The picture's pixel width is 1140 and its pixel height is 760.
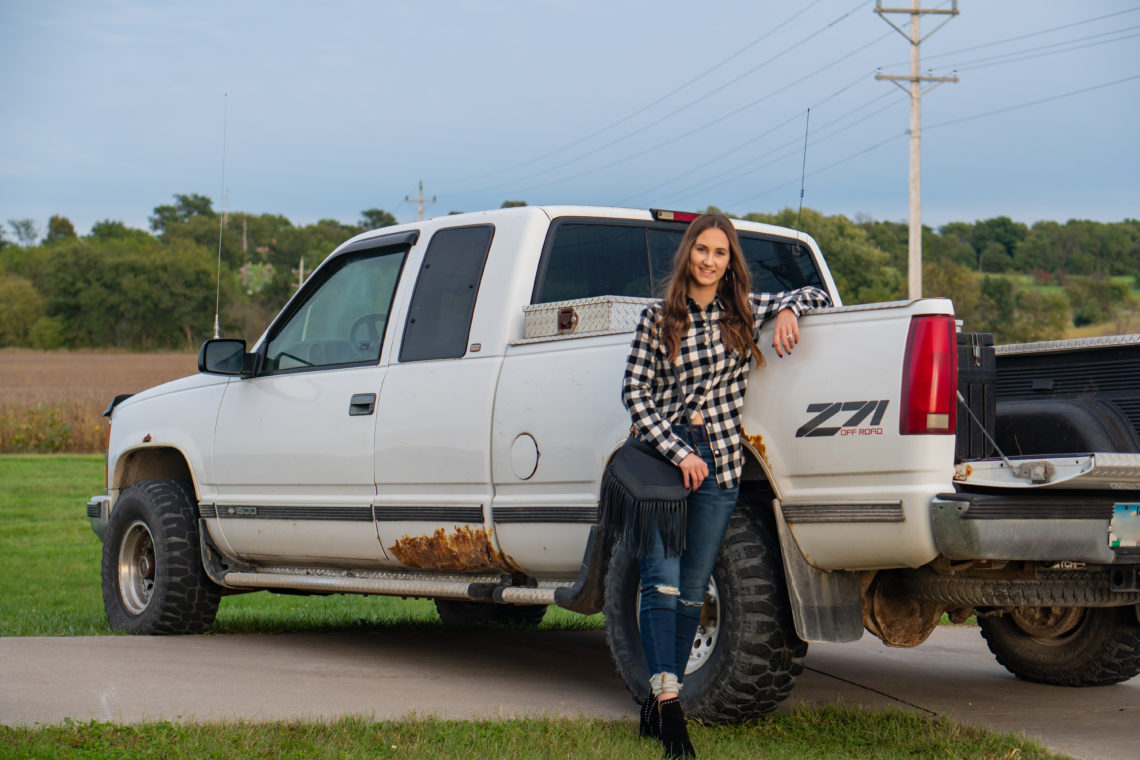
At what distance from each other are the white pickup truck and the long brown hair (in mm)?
179

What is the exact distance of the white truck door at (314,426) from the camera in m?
6.65

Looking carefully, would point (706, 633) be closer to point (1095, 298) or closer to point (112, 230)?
point (1095, 298)

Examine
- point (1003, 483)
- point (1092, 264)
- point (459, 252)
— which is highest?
point (1092, 264)

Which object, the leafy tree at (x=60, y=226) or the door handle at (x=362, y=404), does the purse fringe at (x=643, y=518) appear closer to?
the door handle at (x=362, y=404)

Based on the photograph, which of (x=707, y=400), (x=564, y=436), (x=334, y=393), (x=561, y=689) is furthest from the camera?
(x=334, y=393)

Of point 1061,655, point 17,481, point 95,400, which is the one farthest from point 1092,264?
point 1061,655

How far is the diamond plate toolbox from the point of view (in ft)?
18.7

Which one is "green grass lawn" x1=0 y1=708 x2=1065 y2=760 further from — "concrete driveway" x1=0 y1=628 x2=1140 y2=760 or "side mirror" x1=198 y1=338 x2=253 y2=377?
"side mirror" x1=198 y1=338 x2=253 y2=377

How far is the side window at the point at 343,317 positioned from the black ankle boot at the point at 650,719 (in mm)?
2454

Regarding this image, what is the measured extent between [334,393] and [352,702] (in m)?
1.74

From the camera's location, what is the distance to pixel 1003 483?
4.53 metres

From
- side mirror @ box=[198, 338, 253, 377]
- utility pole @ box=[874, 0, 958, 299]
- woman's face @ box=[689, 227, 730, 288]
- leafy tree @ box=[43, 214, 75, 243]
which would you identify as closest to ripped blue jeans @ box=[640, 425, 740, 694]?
woman's face @ box=[689, 227, 730, 288]

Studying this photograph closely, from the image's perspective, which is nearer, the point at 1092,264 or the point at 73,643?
the point at 73,643

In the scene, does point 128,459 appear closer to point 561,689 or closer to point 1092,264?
point 561,689
